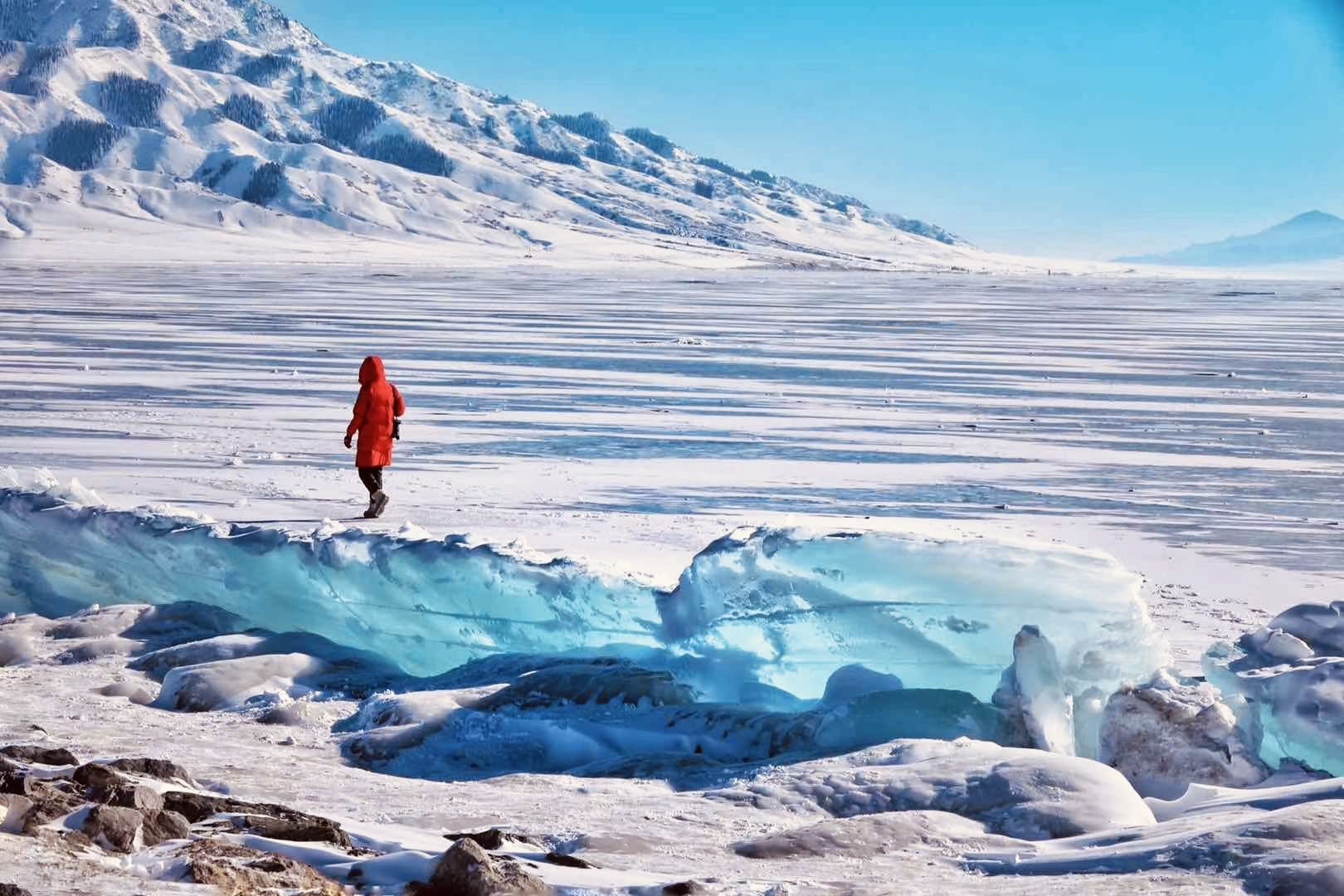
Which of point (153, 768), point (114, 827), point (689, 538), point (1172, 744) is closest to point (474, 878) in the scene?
point (114, 827)

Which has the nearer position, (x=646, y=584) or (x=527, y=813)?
(x=527, y=813)

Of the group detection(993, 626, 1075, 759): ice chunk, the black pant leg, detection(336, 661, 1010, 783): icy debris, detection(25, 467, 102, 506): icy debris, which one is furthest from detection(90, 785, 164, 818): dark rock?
the black pant leg

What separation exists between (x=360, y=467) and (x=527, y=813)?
15.5ft

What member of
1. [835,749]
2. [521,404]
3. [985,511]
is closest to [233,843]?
[835,749]

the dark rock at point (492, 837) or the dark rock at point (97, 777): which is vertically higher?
the dark rock at point (97, 777)

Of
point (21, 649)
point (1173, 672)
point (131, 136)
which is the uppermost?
point (131, 136)

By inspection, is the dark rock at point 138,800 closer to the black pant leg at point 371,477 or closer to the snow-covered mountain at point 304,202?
the black pant leg at point 371,477

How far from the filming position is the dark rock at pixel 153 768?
179 inches

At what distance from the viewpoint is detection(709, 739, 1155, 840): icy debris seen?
4.71 m

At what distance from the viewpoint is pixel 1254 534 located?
9.27 m

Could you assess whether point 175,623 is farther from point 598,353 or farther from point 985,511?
point 598,353

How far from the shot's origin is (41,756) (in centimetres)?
475

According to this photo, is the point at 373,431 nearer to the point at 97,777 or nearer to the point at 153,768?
the point at 153,768

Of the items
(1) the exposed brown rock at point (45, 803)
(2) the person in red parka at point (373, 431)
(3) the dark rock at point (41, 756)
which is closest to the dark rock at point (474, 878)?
(1) the exposed brown rock at point (45, 803)
